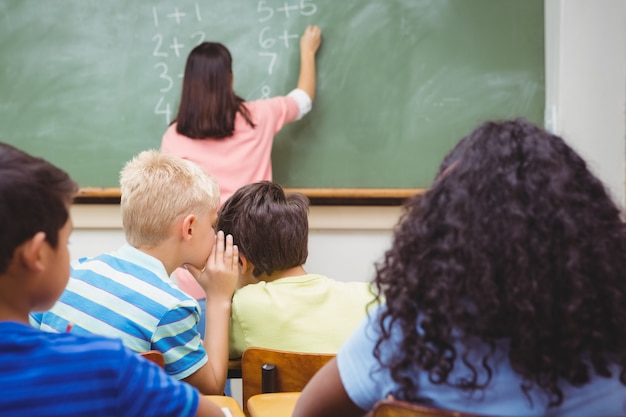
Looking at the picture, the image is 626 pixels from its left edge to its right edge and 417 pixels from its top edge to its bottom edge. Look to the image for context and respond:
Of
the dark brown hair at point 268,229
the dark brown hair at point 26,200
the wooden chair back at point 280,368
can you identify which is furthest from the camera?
the dark brown hair at point 268,229

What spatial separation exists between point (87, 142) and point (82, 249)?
0.46m

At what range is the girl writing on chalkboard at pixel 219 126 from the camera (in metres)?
2.63

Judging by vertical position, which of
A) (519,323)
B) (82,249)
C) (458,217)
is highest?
(458,217)

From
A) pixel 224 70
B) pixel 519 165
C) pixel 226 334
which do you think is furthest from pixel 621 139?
pixel 519 165

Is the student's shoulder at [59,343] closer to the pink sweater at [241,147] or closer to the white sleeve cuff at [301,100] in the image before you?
the pink sweater at [241,147]

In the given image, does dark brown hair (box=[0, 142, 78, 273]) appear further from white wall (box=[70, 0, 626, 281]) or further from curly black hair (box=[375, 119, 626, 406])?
white wall (box=[70, 0, 626, 281])

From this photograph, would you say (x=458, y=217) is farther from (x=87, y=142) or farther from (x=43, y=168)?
(x=87, y=142)

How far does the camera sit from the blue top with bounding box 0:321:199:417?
87 centimetres

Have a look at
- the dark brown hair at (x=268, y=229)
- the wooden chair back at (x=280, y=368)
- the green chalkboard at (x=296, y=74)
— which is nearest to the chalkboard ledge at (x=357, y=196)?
the green chalkboard at (x=296, y=74)

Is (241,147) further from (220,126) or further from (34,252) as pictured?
(34,252)

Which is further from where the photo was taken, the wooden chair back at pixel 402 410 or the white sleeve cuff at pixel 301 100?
the white sleeve cuff at pixel 301 100

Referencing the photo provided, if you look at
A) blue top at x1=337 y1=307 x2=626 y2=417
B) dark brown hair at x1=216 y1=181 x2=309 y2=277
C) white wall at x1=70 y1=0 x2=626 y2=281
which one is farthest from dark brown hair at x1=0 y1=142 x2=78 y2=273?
white wall at x1=70 y1=0 x2=626 y2=281

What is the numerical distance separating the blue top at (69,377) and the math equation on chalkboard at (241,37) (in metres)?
2.17

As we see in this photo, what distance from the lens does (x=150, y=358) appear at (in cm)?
121
